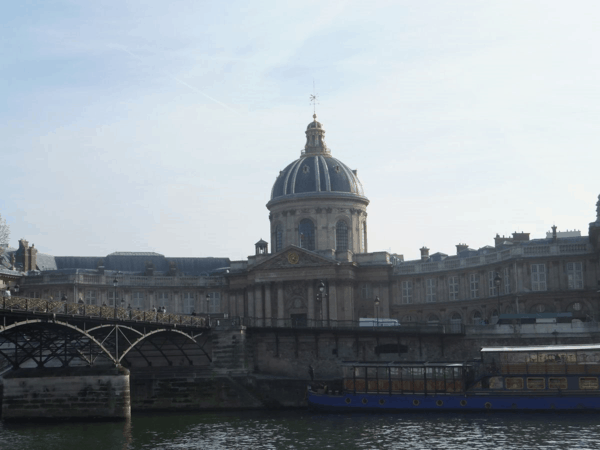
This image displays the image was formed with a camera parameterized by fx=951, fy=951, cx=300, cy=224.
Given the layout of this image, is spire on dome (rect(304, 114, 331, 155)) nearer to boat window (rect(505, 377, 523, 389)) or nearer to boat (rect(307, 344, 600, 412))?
boat (rect(307, 344, 600, 412))

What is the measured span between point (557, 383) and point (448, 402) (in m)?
8.19

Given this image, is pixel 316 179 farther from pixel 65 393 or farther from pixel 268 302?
pixel 65 393

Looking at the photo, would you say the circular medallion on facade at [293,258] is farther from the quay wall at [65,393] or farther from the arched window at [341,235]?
the quay wall at [65,393]

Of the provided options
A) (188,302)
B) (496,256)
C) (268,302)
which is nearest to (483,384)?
(496,256)

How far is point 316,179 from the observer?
125 m

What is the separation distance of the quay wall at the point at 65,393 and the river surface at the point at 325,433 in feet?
6.75

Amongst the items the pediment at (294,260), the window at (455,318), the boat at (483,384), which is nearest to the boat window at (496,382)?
the boat at (483,384)

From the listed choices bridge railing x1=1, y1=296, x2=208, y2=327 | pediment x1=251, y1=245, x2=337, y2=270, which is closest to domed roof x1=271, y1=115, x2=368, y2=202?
pediment x1=251, y1=245, x2=337, y2=270

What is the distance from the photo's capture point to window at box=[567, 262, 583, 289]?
10094 centimetres

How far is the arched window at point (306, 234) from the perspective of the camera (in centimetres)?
12475

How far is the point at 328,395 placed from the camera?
2972 inches

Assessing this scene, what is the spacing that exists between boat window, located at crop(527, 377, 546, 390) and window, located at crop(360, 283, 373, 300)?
48.6 metres

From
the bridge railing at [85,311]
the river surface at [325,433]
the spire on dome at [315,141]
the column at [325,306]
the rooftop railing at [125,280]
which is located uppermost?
the spire on dome at [315,141]

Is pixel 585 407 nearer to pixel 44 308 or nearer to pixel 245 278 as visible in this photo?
pixel 44 308
